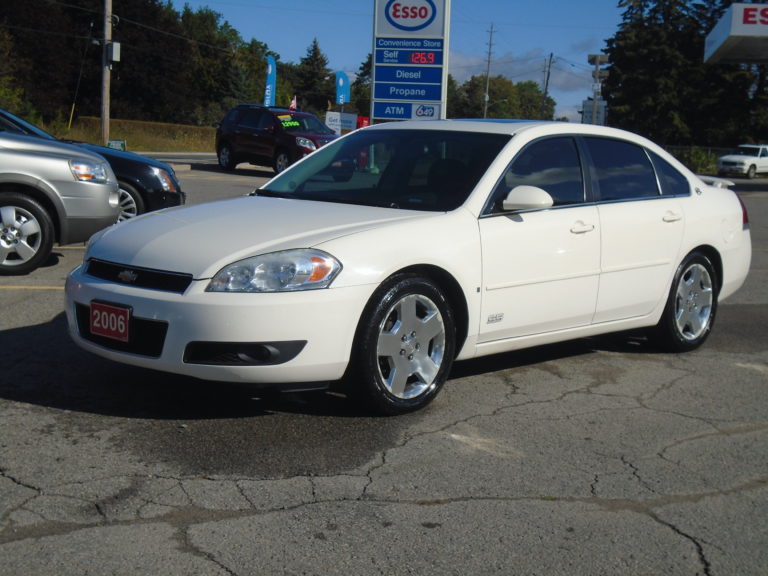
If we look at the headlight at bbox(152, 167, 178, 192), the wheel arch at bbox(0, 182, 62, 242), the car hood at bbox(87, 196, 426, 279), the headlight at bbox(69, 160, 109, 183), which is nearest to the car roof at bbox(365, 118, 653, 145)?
the car hood at bbox(87, 196, 426, 279)

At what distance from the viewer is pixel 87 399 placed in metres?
5.04

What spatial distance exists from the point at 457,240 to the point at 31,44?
5414cm

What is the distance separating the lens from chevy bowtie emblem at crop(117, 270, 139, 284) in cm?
474

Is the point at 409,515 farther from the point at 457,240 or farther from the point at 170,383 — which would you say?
the point at 170,383

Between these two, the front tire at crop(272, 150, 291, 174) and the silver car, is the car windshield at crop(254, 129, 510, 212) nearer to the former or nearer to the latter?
the silver car

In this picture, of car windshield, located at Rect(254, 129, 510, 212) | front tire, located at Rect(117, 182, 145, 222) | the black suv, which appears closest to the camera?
car windshield, located at Rect(254, 129, 510, 212)

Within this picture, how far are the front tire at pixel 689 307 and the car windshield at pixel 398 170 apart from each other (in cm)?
178

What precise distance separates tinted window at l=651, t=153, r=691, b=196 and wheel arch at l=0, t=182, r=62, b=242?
17.5 feet

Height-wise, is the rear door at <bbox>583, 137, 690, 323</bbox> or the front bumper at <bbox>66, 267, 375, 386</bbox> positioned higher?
the rear door at <bbox>583, 137, 690, 323</bbox>

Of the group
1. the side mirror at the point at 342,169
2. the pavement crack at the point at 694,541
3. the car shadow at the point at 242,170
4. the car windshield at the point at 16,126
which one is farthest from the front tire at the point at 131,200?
the car shadow at the point at 242,170

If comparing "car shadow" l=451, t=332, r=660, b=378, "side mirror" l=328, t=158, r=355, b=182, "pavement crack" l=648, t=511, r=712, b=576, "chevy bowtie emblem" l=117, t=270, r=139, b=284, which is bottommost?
"pavement crack" l=648, t=511, r=712, b=576

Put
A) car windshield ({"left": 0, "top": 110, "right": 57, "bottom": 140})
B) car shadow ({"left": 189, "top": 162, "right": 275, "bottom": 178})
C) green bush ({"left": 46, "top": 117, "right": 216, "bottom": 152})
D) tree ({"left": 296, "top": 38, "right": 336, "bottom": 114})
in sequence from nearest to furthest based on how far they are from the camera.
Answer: car windshield ({"left": 0, "top": 110, "right": 57, "bottom": 140}) < car shadow ({"left": 189, "top": 162, "right": 275, "bottom": 178}) < green bush ({"left": 46, "top": 117, "right": 216, "bottom": 152}) < tree ({"left": 296, "top": 38, "right": 336, "bottom": 114})

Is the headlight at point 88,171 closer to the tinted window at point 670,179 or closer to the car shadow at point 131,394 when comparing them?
the car shadow at point 131,394

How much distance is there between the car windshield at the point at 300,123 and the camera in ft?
86.3
